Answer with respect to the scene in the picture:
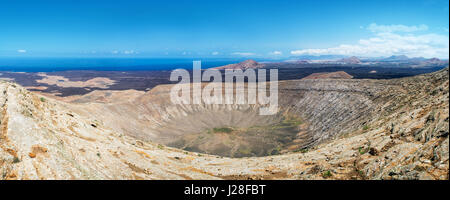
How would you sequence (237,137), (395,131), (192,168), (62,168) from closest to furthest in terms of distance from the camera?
(62,168), (395,131), (192,168), (237,137)

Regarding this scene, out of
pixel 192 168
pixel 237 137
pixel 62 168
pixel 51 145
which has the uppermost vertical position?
pixel 51 145

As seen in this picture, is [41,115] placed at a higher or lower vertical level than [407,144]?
higher

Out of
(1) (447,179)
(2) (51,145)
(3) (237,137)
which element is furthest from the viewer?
(3) (237,137)

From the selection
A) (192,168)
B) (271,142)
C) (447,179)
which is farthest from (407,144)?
(271,142)

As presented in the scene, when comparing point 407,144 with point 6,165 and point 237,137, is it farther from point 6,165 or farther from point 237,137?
point 237,137

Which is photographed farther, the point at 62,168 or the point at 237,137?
the point at 237,137

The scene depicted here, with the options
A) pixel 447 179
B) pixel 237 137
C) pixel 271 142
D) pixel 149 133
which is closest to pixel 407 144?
pixel 447 179

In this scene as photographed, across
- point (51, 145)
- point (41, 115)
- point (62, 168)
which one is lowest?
point (62, 168)

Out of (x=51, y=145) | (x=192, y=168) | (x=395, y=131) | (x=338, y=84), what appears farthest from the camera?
(x=338, y=84)

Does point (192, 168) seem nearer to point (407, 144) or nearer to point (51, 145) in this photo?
point (51, 145)

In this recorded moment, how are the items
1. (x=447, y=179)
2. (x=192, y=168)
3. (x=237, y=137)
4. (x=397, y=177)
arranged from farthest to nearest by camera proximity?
(x=237, y=137)
(x=192, y=168)
(x=397, y=177)
(x=447, y=179)
